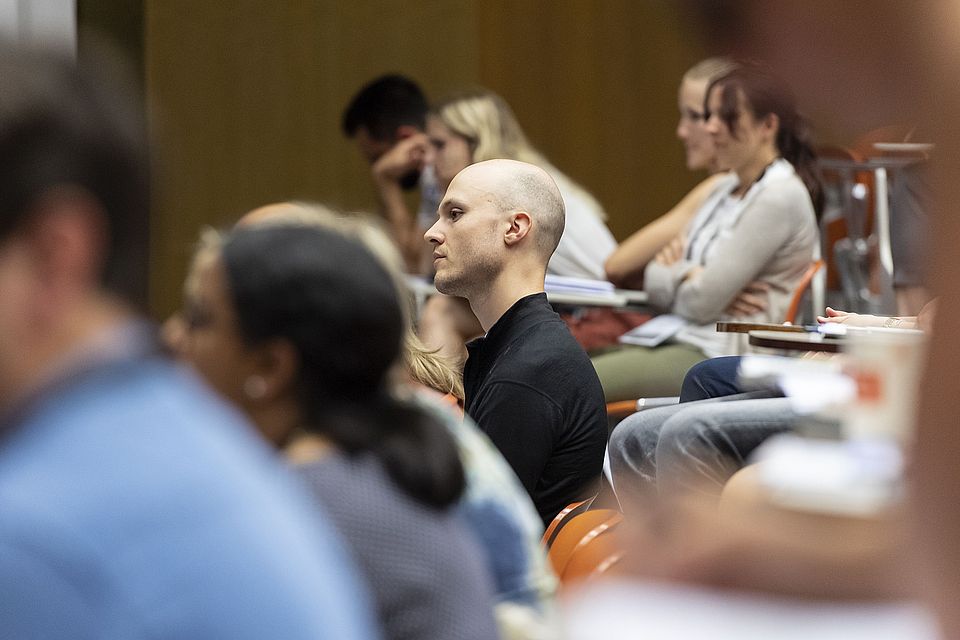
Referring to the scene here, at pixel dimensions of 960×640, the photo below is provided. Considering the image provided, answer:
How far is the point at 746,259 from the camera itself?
3.60 meters

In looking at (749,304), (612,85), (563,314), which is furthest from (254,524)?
(612,85)

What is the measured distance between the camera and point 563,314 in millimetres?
4082

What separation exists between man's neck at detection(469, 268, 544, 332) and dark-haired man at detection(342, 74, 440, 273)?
93.7 inches

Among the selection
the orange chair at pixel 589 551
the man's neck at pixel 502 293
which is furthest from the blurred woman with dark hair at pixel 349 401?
the man's neck at pixel 502 293

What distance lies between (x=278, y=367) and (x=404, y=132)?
4377mm

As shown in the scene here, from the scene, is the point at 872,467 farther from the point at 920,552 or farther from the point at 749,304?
the point at 749,304

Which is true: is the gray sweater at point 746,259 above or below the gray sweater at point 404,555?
below

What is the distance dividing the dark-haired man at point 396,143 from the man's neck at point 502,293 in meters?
2.38

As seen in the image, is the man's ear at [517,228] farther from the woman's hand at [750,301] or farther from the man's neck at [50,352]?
the man's neck at [50,352]

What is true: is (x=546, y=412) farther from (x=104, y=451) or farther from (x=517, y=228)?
(x=104, y=451)

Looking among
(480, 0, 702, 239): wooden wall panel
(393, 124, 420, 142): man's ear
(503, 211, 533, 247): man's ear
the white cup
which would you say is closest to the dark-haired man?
(393, 124, 420, 142): man's ear

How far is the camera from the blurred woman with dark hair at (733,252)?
11.8 feet

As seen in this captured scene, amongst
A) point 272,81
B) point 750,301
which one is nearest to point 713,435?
point 750,301

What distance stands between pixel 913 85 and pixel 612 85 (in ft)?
21.3
